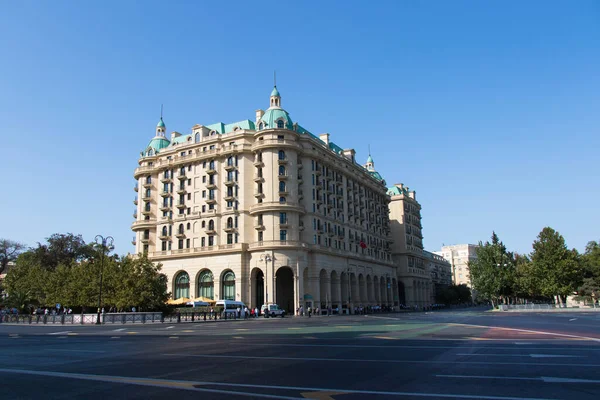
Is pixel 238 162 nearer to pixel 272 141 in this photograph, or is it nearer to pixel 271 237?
pixel 272 141

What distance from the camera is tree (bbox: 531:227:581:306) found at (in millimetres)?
84312

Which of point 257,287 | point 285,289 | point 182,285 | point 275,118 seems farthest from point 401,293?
point 275,118

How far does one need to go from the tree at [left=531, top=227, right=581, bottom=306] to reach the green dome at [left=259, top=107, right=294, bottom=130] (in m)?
53.1

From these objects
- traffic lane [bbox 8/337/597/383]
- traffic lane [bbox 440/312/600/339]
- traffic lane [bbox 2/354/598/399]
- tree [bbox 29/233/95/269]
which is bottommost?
traffic lane [bbox 440/312/600/339]

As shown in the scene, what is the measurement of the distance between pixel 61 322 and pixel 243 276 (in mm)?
28967

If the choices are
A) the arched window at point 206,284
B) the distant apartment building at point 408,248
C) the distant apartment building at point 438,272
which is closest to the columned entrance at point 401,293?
the distant apartment building at point 408,248

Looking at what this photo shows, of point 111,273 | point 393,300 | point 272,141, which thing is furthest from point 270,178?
point 393,300

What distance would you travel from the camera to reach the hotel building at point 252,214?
73938 mm

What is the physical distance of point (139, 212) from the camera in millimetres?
89750

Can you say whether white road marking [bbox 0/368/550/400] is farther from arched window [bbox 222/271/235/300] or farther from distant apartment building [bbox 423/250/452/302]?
distant apartment building [bbox 423/250/452/302]

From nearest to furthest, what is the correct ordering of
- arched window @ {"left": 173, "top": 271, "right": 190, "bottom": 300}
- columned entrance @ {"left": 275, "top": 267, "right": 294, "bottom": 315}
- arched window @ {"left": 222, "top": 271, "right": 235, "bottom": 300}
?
arched window @ {"left": 222, "top": 271, "right": 235, "bottom": 300} → arched window @ {"left": 173, "top": 271, "right": 190, "bottom": 300} → columned entrance @ {"left": 275, "top": 267, "right": 294, "bottom": 315}

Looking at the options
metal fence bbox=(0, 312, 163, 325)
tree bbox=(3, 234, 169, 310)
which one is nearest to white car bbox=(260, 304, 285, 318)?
tree bbox=(3, 234, 169, 310)

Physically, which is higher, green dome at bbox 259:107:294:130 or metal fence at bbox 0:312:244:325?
green dome at bbox 259:107:294:130

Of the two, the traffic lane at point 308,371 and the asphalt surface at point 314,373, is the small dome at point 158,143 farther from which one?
the traffic lane at point 308,371
